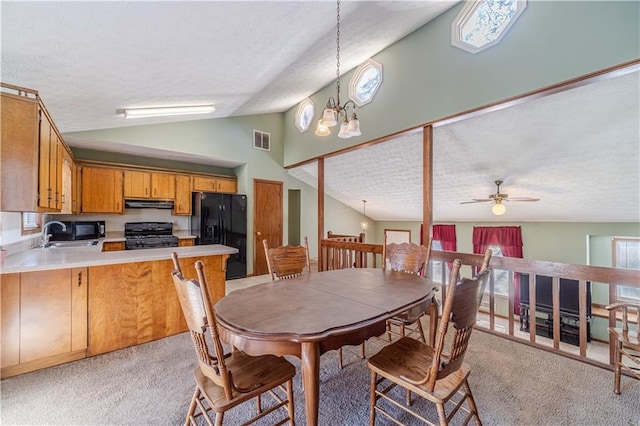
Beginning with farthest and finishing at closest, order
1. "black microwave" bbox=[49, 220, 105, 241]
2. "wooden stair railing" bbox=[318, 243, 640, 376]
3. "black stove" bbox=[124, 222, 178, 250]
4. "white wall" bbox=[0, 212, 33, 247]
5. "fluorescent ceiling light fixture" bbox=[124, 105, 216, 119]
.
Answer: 1. "black stove" bbox=[124, 222, 178, 250]
2. "black microwave" bbox=[49, 220, 105, 241]
3. "fluorescent ceiling light fixture" bbox=[124, 105, 216, 119]
4. "white wall" bbox=[0, 212, 33, 247]
5. "wooden stair railing" bbox=[318, 243, 640, 376]

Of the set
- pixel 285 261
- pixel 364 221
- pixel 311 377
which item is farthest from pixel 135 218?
pixel 364 221

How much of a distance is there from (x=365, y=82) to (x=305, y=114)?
1.73m

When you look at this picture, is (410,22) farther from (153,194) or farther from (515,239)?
(515,239)

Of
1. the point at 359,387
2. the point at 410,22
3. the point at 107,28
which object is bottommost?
the point at 359,387

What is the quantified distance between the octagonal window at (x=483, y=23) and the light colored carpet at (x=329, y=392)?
10.6ft

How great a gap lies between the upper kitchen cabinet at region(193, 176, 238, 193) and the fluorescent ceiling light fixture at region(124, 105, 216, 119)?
169 centimetres

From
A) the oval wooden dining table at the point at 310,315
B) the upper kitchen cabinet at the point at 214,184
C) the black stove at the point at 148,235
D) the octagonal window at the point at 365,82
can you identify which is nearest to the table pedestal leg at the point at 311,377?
the oval wooden dining table at the point at 310,315

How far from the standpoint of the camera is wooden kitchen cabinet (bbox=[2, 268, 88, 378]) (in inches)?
83.0

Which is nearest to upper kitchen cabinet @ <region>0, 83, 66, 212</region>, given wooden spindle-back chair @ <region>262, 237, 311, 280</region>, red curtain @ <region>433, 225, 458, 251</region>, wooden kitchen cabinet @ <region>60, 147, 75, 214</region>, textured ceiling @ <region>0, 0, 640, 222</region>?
textured ceiling @ <region>0, 0, 640, 222</region>

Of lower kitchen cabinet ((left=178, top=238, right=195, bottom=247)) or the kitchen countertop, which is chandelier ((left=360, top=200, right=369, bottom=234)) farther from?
the kitchen countertop

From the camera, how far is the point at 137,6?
1.60m

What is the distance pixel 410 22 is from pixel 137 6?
3.09 m

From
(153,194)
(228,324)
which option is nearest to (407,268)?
(228,324)

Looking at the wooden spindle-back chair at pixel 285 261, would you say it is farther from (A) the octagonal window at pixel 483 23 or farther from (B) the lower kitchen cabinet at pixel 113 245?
(B) the lower kitchen cabinet at pixel 113 245
